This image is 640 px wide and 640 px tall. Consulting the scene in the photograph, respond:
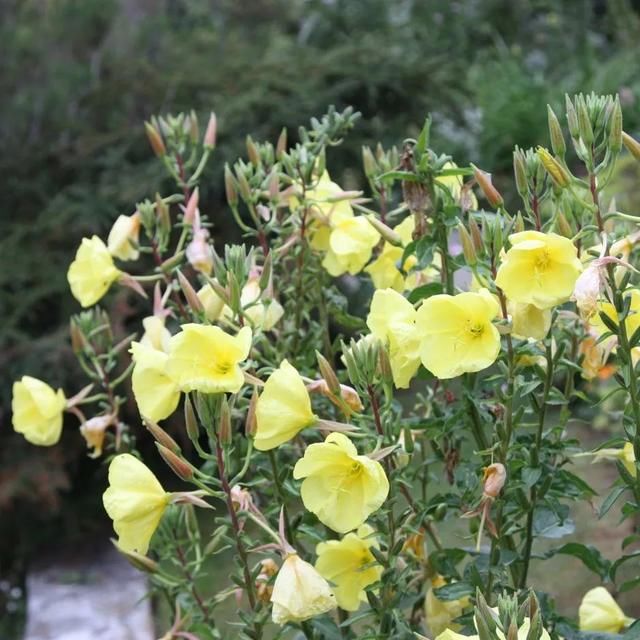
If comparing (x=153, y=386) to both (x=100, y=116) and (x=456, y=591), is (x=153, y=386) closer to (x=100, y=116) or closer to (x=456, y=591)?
(x=456, y=591)

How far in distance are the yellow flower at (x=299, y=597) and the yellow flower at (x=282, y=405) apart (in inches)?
6.4

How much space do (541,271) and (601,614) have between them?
0.69 meters

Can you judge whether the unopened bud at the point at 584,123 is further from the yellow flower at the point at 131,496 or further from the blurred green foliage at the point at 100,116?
the blurred green foliage at the point at 100,116

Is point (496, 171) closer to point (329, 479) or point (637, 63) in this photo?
point (637, 63)

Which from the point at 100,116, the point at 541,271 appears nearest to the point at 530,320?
the point at 541,271

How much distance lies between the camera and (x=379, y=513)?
4.20ft

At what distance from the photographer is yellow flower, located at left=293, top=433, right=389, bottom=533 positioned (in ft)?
3.71

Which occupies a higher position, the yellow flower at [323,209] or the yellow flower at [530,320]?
the yellow flower at [323,209]

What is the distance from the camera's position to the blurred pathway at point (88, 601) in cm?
374

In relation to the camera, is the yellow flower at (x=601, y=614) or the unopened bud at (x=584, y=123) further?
the yellow flower at (x=601, y=614)

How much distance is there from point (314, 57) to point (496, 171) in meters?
2.05

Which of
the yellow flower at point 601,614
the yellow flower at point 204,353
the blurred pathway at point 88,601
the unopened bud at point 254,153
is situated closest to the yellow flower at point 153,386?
the yellow flower at point 204,353

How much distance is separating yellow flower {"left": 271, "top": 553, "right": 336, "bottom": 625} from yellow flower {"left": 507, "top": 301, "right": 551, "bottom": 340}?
0.37m

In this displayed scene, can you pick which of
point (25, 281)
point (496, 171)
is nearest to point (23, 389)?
point (25, 281)
